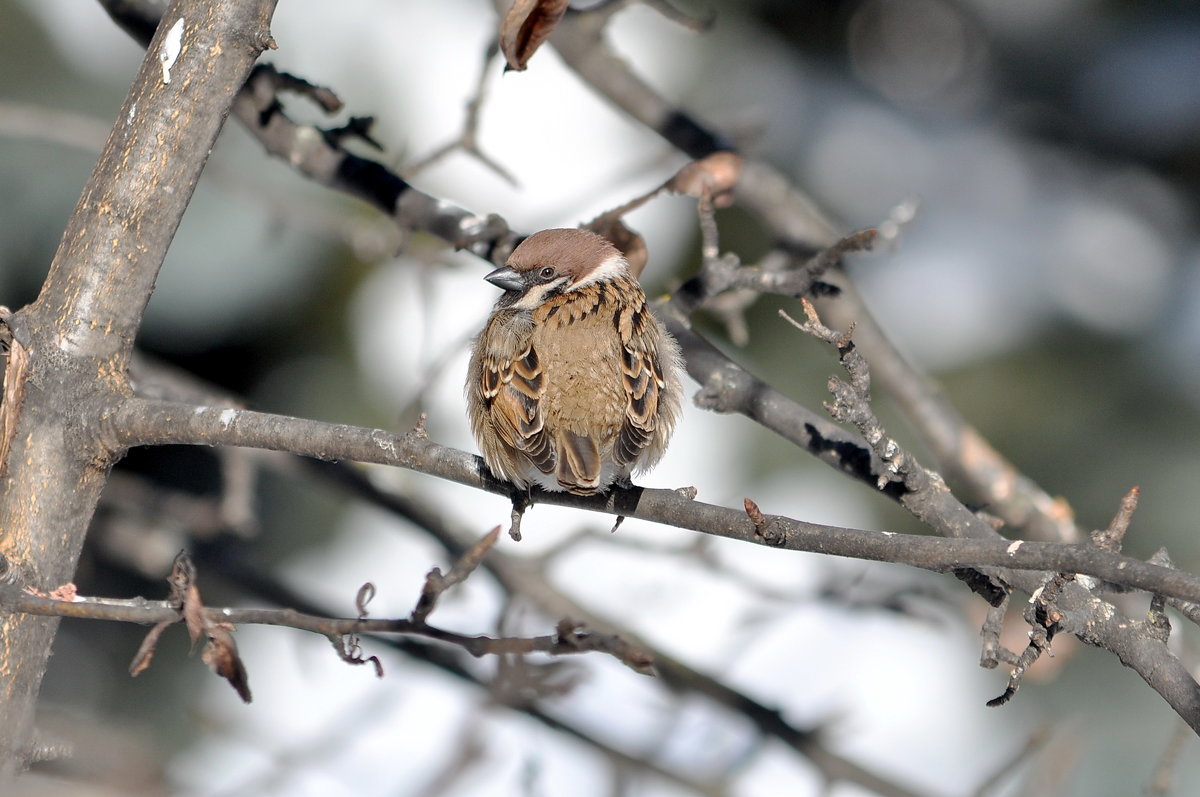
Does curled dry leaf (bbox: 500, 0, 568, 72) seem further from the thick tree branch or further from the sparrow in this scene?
the sparrow

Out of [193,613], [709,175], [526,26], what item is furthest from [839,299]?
[193,613]

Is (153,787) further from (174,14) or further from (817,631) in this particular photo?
(817,631)

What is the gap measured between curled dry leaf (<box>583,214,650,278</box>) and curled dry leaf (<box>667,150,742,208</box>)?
23cm

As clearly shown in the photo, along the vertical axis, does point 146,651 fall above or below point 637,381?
below

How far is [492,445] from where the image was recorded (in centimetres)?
257

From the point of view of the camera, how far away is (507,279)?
302cm

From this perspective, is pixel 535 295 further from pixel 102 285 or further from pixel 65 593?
pixel 65 593

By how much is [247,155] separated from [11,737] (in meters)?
3.36

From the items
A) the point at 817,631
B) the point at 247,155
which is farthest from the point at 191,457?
the point at 817,631

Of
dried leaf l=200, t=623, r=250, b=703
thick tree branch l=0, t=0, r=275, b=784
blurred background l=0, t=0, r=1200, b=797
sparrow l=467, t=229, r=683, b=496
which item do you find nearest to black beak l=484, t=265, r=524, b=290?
sparrow l=467, t=229, r=683, b=496

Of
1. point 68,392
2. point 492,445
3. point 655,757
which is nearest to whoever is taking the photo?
point 68,392

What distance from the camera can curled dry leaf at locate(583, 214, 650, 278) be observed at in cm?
306

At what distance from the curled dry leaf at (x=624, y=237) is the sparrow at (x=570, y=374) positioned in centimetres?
3

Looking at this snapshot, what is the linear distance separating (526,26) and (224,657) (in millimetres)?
1329
